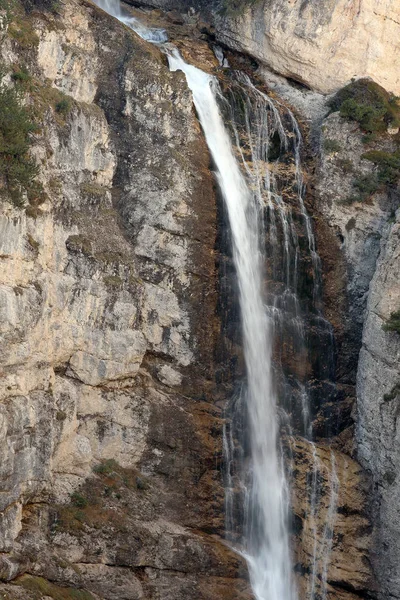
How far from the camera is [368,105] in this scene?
3133 cm

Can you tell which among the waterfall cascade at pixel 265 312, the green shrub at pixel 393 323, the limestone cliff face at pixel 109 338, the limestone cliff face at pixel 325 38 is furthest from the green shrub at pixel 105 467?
the limestone cliff face at pixel 325 38

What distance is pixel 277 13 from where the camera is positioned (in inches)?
1307

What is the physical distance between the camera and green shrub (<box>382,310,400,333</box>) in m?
25.6

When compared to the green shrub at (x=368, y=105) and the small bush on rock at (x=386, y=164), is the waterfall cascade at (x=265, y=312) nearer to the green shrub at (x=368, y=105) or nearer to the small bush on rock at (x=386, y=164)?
the green shrub at (x=368, y=105)

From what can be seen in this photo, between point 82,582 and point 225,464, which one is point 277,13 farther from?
point 82,582

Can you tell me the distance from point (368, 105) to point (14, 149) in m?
13.4

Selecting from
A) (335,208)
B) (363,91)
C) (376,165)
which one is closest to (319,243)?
(335,208)

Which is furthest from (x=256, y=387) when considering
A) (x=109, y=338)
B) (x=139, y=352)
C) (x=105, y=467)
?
(x=105, y=467)

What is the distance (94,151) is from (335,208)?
816cm

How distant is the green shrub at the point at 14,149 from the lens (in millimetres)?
23500

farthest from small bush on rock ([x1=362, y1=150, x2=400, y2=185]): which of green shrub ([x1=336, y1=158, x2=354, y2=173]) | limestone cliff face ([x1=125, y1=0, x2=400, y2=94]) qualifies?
limestone cliff face ([x1=125, y1=0, x2=400, y2=94])

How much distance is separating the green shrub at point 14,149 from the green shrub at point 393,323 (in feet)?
34.7

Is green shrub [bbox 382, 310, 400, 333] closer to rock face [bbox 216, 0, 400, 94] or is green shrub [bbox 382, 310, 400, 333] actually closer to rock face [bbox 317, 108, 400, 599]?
rock face [bbox 317, 108, 400, 599]

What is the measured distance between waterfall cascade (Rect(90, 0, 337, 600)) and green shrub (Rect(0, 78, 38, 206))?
22.2ft
